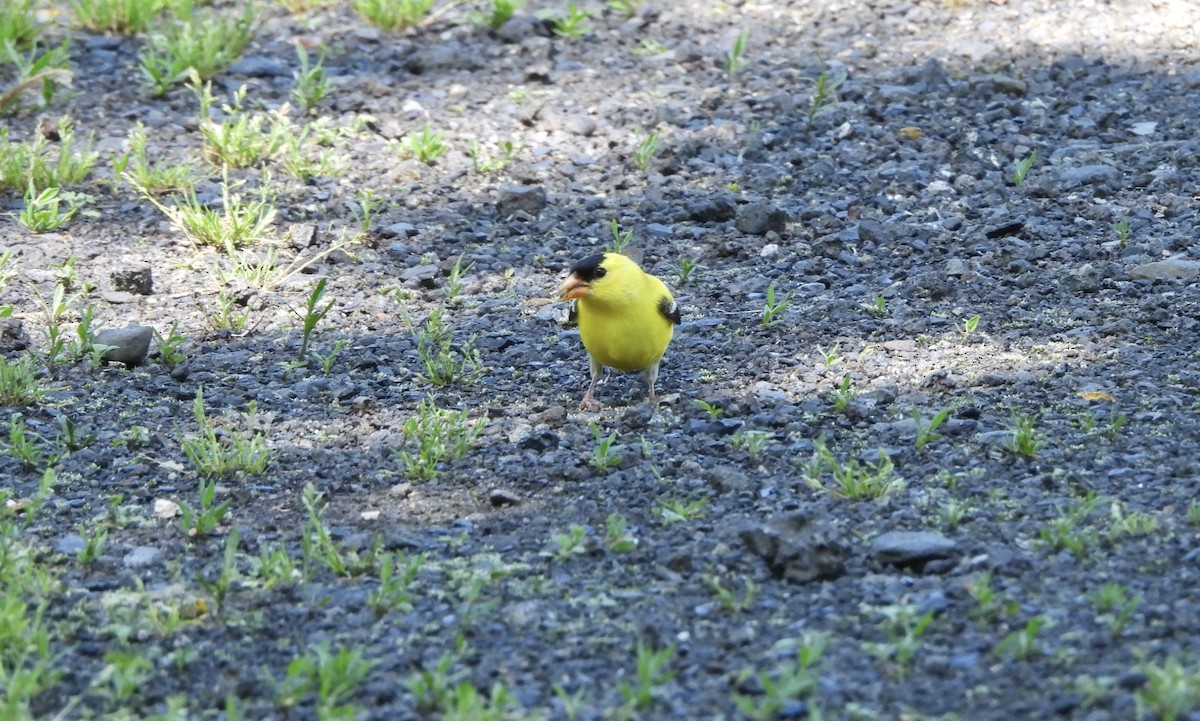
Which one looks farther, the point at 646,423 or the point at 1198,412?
the point at 646,423

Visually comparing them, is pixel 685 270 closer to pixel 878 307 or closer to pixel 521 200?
pixel 878 307

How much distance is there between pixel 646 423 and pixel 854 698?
7.17 ft

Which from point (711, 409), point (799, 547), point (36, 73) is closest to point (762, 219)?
point (711, 409)

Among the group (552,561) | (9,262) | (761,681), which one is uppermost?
(761,681)

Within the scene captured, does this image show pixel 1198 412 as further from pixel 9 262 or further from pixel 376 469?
pixel 9 262

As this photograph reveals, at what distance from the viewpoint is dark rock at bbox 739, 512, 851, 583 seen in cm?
442

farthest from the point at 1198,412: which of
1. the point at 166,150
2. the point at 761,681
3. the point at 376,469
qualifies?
the point at 166,150

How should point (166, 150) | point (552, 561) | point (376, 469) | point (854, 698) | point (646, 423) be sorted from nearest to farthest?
1. point (854, 698)
2. point (552, 561)
3. point (376, 469)
4. point (646, 423)
5. point (166, 150)

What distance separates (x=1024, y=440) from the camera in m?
5.12

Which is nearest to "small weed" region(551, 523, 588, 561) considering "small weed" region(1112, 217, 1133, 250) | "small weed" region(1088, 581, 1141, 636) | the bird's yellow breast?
the bird's yellow breast

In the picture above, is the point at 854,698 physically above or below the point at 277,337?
above

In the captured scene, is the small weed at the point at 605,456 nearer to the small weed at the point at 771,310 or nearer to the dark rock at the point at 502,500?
the dark rock at the point at 502,500

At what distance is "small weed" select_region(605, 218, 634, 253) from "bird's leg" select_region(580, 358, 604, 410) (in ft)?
3.52

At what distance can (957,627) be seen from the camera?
4086 mm
